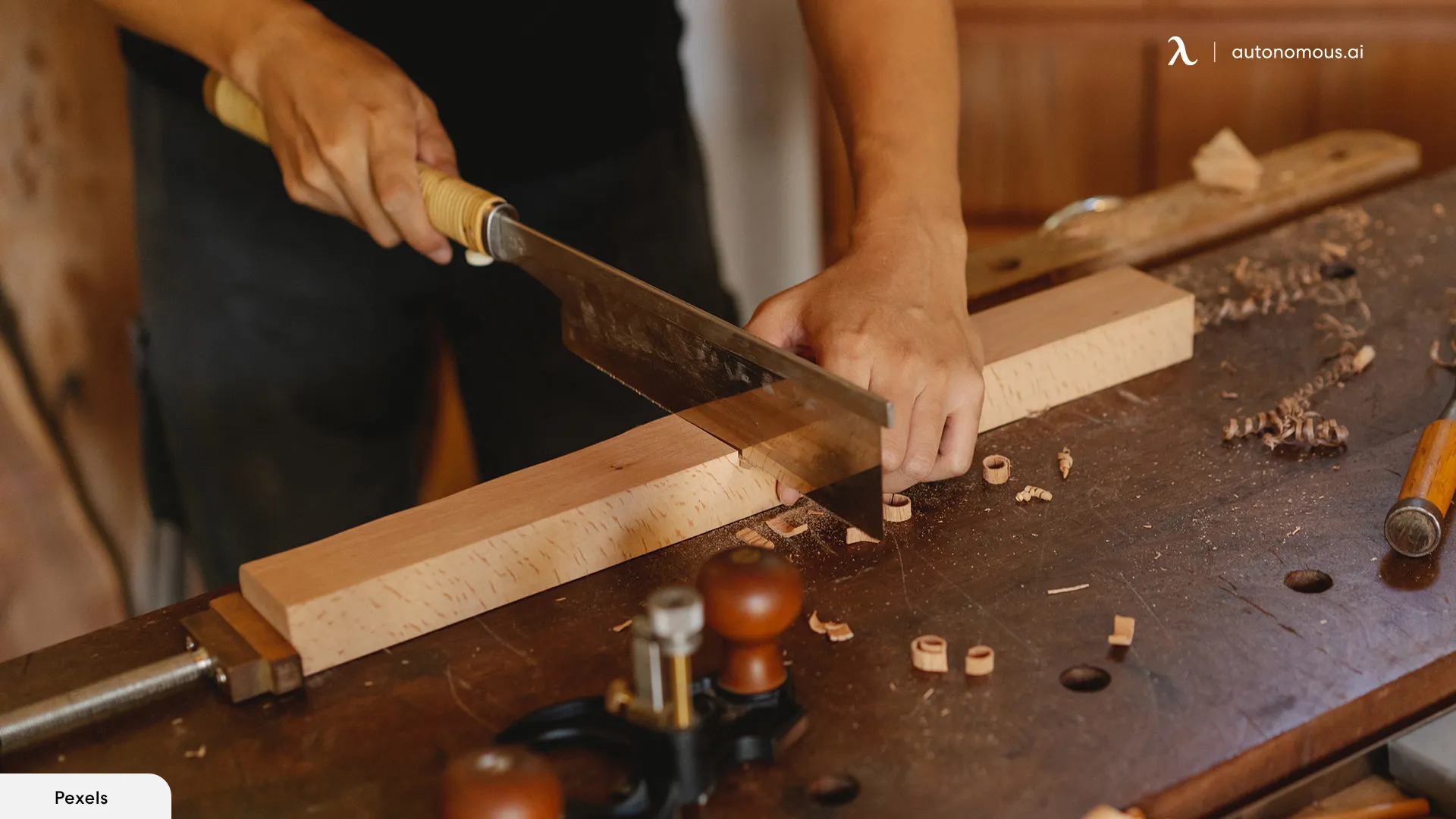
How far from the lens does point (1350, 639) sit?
3.29 feet

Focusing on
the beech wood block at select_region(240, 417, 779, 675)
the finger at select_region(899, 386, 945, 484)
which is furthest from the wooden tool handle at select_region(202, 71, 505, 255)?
the finger at select_region(899, 386, 945, 484)

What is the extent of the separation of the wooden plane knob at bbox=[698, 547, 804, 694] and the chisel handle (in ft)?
1.76

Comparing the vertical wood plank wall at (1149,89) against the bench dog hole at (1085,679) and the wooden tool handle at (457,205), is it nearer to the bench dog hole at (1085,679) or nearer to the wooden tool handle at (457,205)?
the wooden tool handle at (457,205)

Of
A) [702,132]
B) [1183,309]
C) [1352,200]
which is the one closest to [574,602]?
[1183,309]

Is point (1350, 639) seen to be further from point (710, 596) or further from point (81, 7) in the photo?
point (81, 7)

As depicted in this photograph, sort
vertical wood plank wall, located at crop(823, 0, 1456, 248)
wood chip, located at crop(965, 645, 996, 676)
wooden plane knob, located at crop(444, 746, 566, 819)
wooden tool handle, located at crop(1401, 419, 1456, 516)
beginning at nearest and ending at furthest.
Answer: wooden plane knob, located at crop(444, 746, 566, 819), wood chip, located at crop(965, 645, 996, 676), wooden tool handle, located at crop(1401, 419, 1456, 516), vertical wood plank wall, located at crop(823, 0, 1456, 248)

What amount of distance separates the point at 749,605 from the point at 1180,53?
2.35 metres

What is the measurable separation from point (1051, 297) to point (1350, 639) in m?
0.58

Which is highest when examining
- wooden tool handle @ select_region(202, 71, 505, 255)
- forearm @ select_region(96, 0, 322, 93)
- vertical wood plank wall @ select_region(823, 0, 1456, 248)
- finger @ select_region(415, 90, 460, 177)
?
forearm @ select_region(96, 0, 322, 93)

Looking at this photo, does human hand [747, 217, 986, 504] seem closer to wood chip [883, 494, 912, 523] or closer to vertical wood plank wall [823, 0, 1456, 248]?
wood chip [883, 494, 912, 523]

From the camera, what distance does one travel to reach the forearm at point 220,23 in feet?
4.71

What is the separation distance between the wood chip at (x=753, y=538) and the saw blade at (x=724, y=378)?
0.06 metres

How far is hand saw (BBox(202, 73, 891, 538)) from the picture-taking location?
107 centimetres

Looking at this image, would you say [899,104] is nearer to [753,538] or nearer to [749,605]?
[753,538]
